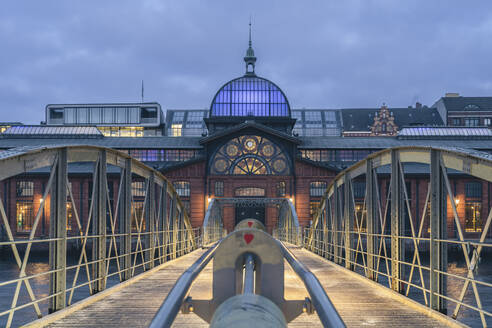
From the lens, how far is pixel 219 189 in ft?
151

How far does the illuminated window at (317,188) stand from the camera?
152 ft

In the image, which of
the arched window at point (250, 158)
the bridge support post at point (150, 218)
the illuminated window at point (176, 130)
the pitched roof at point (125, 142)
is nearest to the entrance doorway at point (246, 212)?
the arched window at point (250, 158)

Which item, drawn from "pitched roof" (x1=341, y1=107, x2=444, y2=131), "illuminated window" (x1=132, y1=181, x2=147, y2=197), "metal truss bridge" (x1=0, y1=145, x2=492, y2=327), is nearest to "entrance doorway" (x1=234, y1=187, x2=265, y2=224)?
"illuminated window" (x1=132, y1=181, x2=147, y2=197)

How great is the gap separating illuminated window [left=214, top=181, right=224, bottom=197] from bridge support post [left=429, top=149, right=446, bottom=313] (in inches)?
1489

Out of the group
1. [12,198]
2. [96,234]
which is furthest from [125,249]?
[12,198]

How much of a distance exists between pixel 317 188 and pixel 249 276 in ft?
141

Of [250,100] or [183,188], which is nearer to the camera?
[183,188]

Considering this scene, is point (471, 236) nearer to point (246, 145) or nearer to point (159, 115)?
point (246, 145)

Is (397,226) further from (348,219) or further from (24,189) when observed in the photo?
(24,189)

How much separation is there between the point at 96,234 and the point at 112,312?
3.11 metres

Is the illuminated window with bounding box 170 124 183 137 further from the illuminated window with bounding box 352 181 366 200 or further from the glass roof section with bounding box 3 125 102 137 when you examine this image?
the illuminated window with bounding box 352 181 366 200

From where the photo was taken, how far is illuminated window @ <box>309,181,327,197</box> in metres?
46.3

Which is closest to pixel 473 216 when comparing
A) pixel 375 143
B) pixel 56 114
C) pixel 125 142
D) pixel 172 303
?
pixel 375 143

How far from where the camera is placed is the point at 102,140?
5397 centimetres
